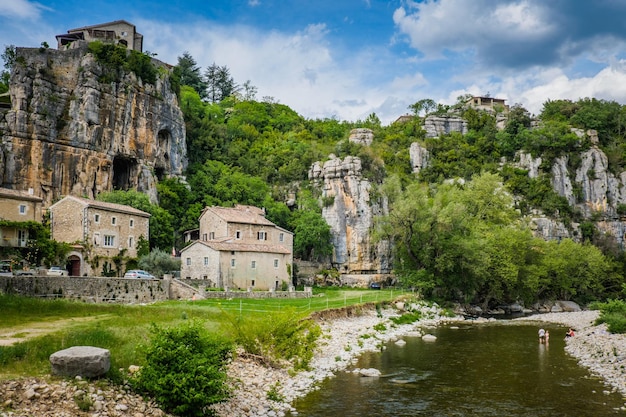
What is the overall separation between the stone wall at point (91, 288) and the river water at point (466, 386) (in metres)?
19.7

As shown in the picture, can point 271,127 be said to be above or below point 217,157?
above

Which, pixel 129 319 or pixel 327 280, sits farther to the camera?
pixel 327 280

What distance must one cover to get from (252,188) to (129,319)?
173 ft

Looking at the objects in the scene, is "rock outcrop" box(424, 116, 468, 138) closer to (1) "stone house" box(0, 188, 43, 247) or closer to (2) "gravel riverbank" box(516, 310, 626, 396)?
(2) "gravel riverbank" box(516, 310, 626, 396)

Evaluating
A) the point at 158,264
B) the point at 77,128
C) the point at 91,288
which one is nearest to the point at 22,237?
the point at 158,264

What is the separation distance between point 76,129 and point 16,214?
16.3 m

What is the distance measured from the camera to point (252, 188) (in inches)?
3051

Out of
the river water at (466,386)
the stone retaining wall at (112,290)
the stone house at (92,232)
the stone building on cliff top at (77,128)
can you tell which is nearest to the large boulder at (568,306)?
the river water at (466,386)

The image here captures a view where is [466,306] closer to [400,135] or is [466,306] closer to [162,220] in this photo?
[162,220]

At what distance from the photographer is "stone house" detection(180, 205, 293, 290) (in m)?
51.2

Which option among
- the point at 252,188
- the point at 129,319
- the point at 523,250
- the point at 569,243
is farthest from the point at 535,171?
the point at 129,319

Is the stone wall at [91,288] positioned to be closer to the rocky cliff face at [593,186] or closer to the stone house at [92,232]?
the stone house at [92,232]

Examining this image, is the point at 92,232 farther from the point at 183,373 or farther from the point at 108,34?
the point at 108,34

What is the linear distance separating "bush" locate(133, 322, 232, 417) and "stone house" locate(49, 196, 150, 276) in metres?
36.8
